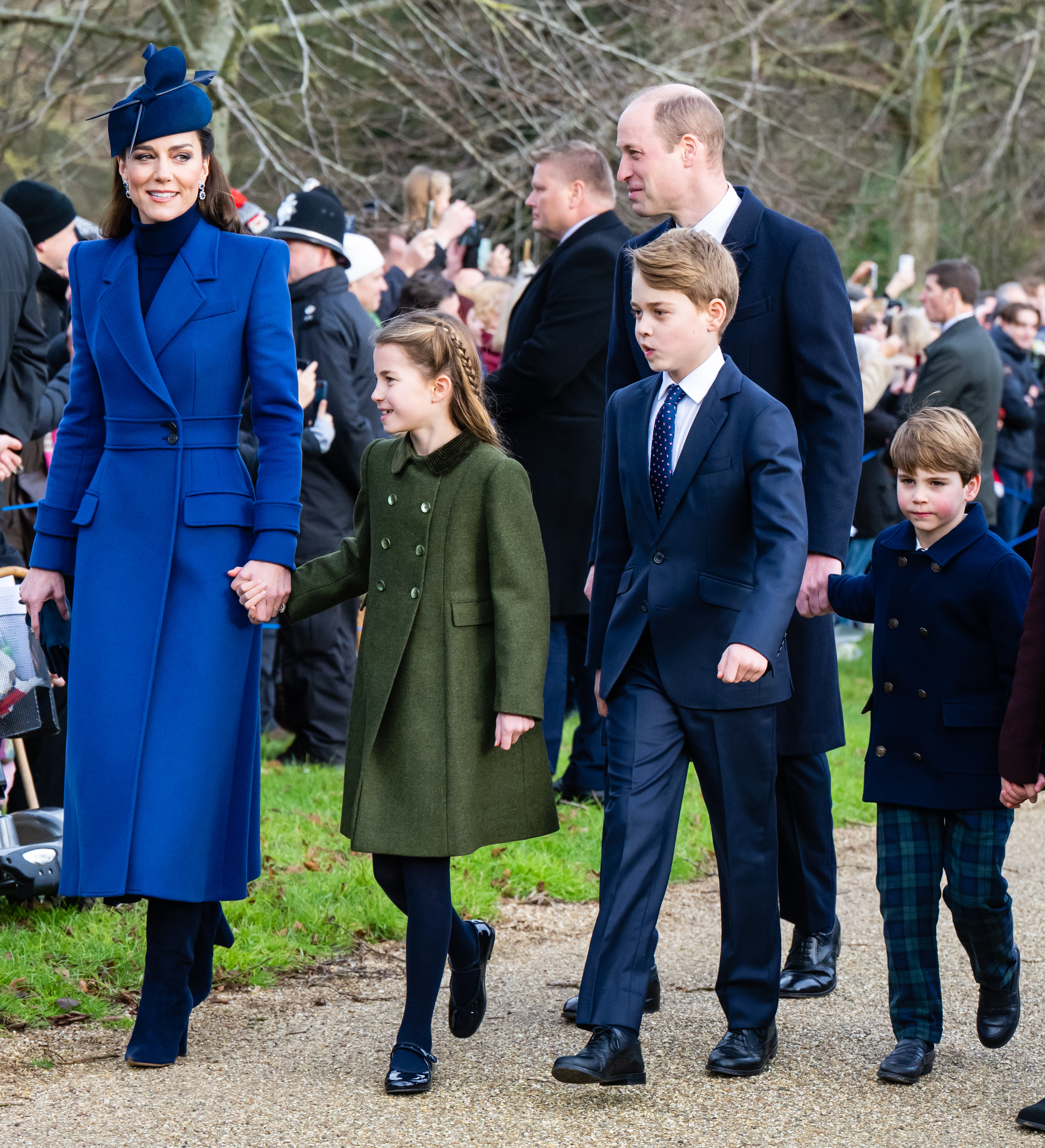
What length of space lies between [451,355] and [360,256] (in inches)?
150

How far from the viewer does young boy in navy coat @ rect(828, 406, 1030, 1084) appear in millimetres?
3691

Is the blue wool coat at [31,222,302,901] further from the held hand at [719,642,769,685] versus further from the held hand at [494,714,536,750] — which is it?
the held hand at [719,642,769,685]

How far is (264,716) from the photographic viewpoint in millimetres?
7875

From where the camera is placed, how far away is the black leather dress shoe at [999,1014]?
3730mm

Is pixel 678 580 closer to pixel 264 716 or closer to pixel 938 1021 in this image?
pixel 938 1021

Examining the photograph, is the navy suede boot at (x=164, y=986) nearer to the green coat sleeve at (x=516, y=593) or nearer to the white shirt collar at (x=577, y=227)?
the green coat sleeve at (x=516, y=593)

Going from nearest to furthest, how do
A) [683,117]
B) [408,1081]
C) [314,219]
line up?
[408,1081]
[683,117]
[314,219]

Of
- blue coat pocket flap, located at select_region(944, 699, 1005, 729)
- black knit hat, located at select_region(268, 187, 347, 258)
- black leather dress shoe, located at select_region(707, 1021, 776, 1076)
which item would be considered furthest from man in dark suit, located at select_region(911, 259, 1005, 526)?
black leather dress shoe, located at select_region(707, 1021, 776, 1076)

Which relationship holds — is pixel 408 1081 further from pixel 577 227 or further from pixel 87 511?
pixel 577 227

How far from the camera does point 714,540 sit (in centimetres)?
357

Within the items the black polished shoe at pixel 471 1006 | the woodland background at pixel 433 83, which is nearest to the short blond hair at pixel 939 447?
the black polished shoe at pixel 471 1006

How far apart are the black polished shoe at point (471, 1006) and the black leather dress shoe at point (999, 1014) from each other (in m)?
1.13

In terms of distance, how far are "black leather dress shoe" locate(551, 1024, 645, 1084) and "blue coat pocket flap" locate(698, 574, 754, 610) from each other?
3.00 feet

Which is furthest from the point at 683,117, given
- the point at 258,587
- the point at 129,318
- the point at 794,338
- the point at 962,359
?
the point at 962,359
